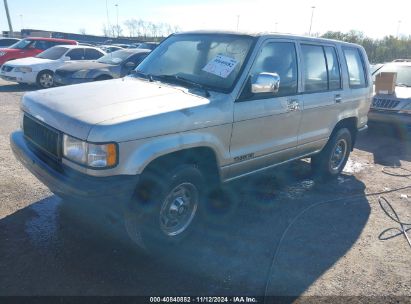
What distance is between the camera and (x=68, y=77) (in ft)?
35.2

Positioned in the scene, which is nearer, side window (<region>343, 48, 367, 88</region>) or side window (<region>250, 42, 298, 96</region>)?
side window (<region>250, 42, 298, 96</region>)

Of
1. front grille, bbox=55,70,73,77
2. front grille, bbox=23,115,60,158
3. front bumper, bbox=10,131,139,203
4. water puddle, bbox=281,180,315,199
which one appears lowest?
water puddle, bbox=281,180,315,199

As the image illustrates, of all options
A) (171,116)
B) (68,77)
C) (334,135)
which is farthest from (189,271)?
(68,77)

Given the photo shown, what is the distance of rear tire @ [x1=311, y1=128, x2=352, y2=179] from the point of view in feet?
17.7

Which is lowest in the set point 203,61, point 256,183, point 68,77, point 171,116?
point 256,183

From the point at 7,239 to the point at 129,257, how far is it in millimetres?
1195

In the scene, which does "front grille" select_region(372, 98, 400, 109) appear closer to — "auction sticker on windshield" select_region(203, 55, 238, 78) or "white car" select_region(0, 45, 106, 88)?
"auction sticker on windshield" select_region(203, 55, 238, 78)

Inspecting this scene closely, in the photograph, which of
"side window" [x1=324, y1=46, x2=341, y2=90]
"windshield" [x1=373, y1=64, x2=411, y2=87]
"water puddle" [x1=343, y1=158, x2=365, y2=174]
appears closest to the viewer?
"side window" [x1=324, y1=46, x2=341, y2=90]

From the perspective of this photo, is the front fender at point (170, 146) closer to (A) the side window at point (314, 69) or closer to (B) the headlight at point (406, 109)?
(A) the side window at point (314, 69)

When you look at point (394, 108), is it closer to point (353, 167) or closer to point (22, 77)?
point (353, 167)

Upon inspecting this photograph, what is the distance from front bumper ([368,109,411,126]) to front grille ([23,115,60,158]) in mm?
7312

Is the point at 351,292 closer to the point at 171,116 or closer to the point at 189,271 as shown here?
the point at 189,271

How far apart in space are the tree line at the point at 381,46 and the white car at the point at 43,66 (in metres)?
18.7

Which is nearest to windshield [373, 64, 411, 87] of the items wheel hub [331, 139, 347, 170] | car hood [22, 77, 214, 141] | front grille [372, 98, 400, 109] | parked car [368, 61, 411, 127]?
parked car [368, 61, 411, 127]
